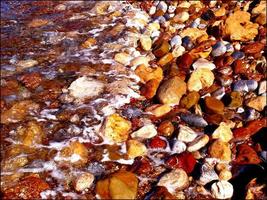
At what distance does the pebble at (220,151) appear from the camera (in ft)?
15.9

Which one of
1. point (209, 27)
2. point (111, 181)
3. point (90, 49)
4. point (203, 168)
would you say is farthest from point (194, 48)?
point (111, 181)

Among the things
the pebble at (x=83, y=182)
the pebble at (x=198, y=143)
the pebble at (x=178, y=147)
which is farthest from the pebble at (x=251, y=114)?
the pebble at (x=83, y=182)

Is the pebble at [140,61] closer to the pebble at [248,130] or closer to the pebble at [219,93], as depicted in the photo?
the pebble at [219,93]

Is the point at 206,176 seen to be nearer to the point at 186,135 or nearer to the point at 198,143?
the point at 198,143

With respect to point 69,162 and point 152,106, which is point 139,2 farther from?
point 69,162

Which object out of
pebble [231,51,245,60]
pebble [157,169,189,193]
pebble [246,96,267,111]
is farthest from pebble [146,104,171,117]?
pebble [231,51,245,60]

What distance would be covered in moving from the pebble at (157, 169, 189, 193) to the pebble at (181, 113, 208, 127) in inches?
37.4

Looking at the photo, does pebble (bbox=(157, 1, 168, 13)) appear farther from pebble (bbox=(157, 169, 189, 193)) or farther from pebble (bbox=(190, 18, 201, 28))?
Result: pebble (bbox=(157, 169, 189, 193))

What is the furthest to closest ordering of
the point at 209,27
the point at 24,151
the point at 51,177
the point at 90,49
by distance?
the point at 90,49
the point at 209,27
the point at 24,151
the point at 51,177

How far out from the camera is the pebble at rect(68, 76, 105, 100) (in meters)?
6.25

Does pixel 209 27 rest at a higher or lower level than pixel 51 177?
higher

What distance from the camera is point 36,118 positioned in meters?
5.82

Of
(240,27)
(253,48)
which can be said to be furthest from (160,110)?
(240,27)

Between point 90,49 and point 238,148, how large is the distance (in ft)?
12.6
